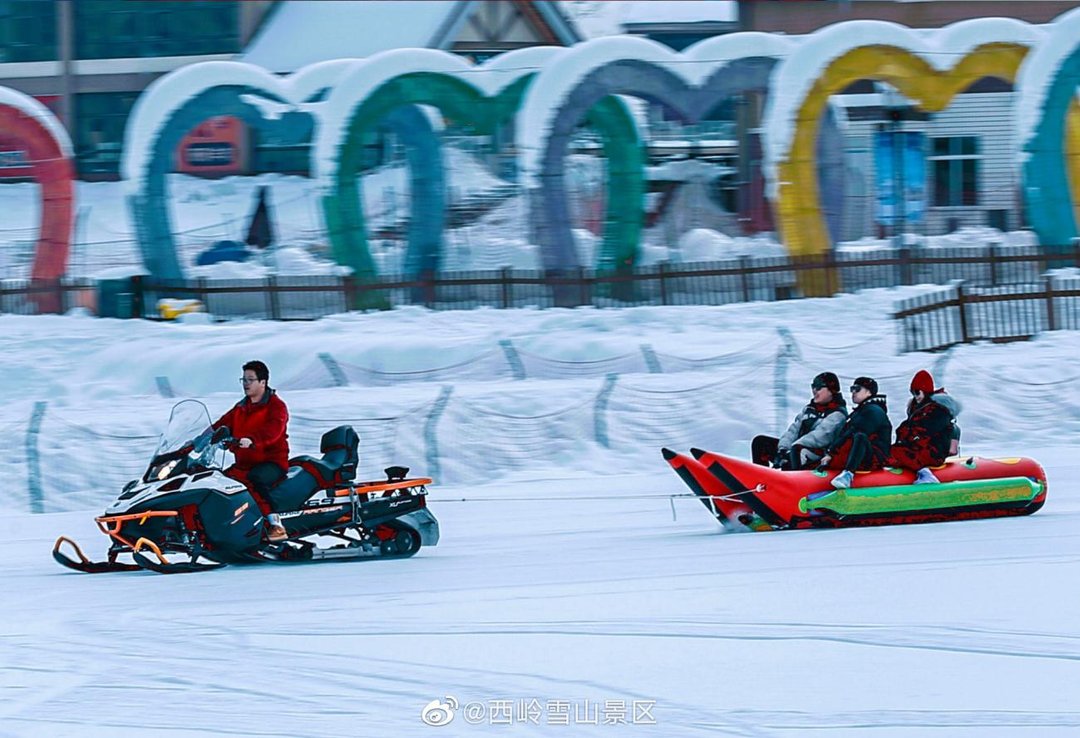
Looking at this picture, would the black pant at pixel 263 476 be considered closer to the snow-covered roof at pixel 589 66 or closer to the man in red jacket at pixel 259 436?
the man in red jacket at pixel 259 436

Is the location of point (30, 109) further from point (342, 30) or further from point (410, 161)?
point (342, 30)

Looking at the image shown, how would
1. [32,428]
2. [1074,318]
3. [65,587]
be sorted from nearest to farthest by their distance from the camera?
[65,587]
[32,428]
[1074,318]

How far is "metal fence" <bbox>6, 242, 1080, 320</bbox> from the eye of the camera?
2402 cm

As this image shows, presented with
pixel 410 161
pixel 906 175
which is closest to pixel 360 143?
pixel 410 161

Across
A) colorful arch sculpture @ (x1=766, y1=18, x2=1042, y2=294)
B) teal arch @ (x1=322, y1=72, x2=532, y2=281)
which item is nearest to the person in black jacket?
colorful arch sculpture @ (x1=766, y1=18, x2=1042, y2=294)

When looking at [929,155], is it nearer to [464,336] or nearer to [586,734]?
[464,336]

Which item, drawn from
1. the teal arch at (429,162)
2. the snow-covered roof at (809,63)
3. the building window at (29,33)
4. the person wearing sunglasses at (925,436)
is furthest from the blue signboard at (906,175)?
the person wearing sunglasses at (925,436)

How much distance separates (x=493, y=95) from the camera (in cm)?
2498

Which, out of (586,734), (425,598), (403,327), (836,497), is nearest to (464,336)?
(403,327)

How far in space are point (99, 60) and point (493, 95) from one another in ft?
60.6

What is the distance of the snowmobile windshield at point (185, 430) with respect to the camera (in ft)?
32.0

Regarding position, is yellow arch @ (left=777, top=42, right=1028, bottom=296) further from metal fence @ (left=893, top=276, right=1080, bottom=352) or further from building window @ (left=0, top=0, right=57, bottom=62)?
building window @ (left=0, top=0, right=57, bottom=62)

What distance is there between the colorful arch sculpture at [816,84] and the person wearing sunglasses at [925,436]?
44.5 feet

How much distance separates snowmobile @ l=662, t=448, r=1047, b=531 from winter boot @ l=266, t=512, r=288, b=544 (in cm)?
268
